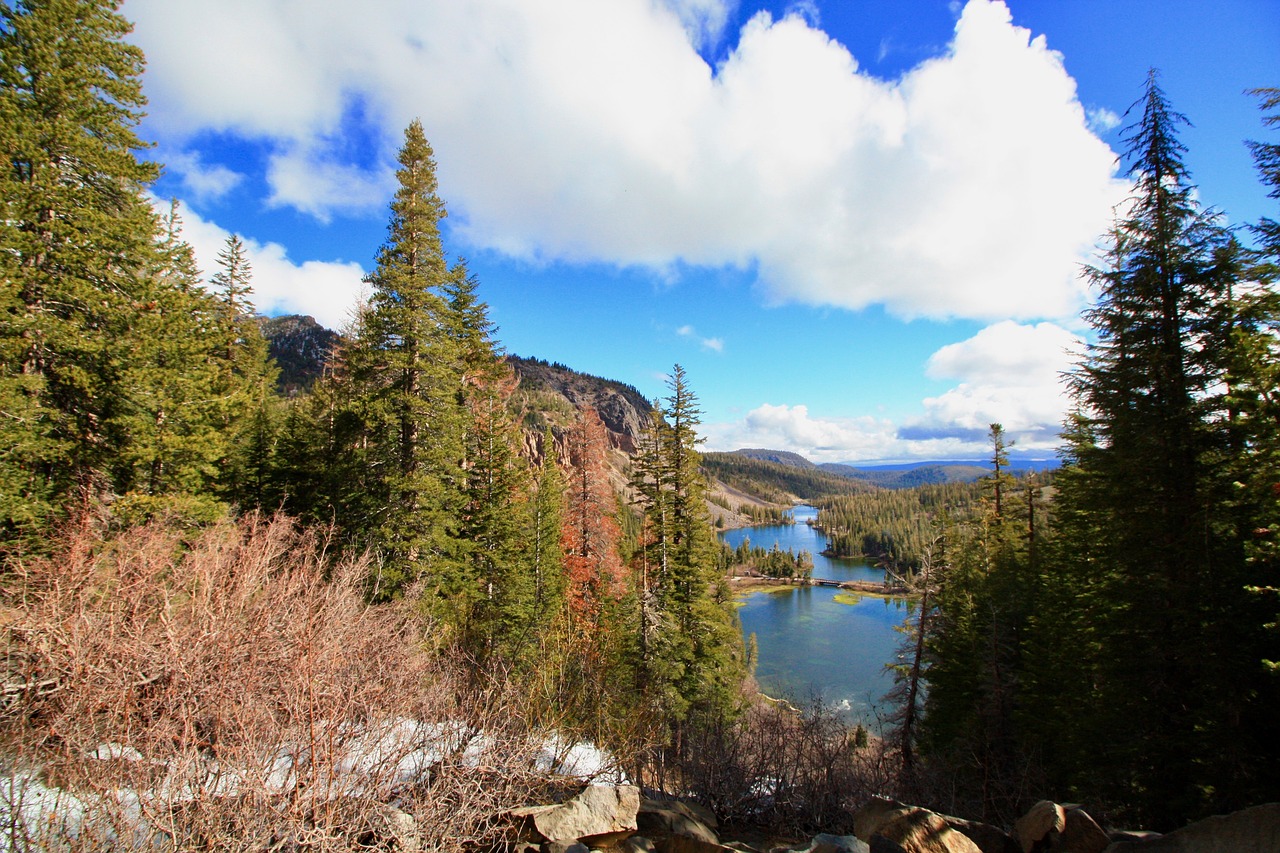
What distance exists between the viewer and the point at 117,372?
12547 millimetres

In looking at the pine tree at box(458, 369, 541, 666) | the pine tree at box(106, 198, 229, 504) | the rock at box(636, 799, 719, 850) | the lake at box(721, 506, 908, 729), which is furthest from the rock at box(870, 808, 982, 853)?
the pine tree at box(106, 198, 229, 504)

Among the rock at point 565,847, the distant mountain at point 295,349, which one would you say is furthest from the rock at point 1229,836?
the distant mountain at point 295,349

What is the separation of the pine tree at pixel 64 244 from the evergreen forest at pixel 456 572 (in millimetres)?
80

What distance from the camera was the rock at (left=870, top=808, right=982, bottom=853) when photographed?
5.38 metres

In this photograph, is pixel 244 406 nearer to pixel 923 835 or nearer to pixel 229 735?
pixel 229 735

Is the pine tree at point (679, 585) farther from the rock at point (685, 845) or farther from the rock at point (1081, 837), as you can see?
the rock at point (1081, 837)

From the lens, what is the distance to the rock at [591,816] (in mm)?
6039

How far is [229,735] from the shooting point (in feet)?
18.8

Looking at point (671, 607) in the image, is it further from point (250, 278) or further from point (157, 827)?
point (250, 278)

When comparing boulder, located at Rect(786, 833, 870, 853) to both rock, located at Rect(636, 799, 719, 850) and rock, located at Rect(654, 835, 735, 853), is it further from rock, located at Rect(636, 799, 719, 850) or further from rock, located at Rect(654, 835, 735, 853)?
rock, located at Rect(636, 799, 719, 850)

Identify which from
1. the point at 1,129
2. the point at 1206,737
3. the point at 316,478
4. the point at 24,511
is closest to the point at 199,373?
the point at 24,511

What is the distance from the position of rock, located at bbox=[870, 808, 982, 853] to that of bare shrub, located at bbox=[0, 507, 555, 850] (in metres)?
4.57

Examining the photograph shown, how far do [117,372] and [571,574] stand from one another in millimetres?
17342

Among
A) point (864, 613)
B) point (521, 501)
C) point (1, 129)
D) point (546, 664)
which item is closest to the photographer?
point (1, 129)
